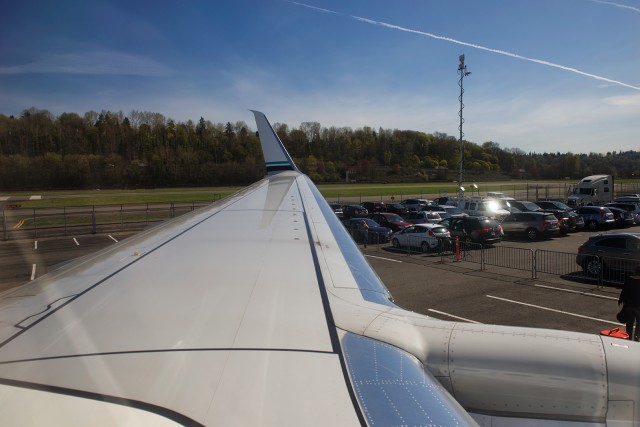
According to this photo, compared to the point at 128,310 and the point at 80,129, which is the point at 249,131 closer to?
the point at 80,129

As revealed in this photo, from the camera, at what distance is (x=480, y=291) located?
11992mm

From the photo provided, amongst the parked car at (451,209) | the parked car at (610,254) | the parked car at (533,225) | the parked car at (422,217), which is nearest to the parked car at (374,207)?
the parked car at (451,209)

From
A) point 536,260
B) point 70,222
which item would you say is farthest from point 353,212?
point 70,222

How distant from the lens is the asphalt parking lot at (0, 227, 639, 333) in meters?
9.59

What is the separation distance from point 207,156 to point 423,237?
922 inches

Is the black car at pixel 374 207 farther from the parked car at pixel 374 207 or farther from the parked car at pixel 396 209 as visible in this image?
the parked car at pixel 396 209

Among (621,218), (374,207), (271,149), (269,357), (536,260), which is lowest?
(536,260)

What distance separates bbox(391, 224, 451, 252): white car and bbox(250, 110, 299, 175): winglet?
9.46 meters

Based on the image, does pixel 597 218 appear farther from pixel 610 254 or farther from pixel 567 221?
pixel 610 254

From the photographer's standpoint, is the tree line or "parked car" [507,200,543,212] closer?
the tree line

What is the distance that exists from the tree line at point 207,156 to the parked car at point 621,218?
28.1m

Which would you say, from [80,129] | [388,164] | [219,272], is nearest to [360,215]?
[80,129]

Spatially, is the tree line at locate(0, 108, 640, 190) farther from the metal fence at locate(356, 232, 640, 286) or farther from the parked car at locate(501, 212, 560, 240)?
the parked car at locate(501, 212, 560, 240)

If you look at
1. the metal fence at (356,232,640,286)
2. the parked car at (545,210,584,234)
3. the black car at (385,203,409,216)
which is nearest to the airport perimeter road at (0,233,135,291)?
the metal fence at (356,232,640,286)
